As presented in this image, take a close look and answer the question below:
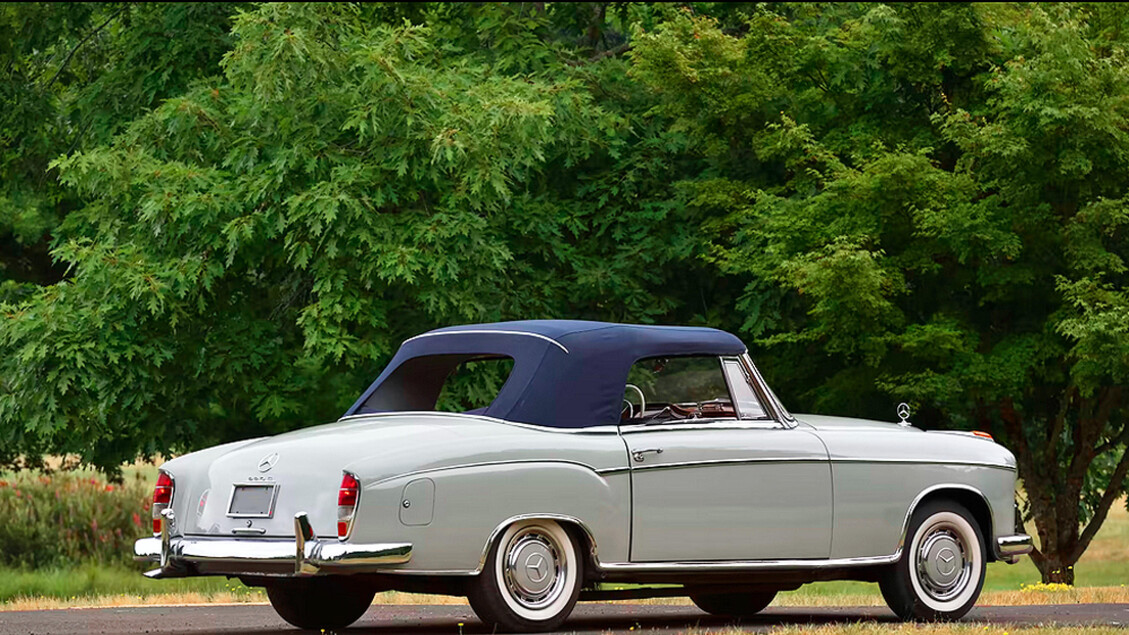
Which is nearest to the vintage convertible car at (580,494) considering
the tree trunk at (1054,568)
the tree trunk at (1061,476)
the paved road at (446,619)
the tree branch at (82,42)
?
the paved road at (446,619)

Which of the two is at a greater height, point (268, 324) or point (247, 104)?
point (247, 104)

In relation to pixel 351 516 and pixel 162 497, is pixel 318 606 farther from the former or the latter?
pixel 351 516

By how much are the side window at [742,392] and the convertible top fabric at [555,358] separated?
0.30 feet

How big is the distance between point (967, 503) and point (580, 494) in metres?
2.90

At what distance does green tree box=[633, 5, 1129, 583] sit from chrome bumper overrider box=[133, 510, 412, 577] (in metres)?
9.49

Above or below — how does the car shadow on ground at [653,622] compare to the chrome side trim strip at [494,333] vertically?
below

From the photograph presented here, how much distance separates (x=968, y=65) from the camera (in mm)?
19375

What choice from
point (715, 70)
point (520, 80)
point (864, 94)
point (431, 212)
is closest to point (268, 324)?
point (431, 212)

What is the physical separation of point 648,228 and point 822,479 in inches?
419

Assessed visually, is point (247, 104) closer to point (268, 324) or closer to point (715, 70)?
point (268, 324)

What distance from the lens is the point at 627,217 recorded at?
20.7m

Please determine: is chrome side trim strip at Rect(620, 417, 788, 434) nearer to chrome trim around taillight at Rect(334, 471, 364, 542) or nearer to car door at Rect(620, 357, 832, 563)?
car door at Rect(620, 357, 832, 563)

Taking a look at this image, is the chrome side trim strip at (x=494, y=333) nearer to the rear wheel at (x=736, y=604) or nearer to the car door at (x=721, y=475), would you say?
the car door at (x=721, y=475)

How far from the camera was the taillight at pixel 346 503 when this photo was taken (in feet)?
27.6
